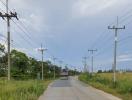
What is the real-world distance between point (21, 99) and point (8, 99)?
3654 millimetres

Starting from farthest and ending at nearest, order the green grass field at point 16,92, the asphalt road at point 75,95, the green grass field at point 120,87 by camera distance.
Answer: the green grass field at point 120,87 < the asphalt road at point 75,95 < the green grass field at point 16,92

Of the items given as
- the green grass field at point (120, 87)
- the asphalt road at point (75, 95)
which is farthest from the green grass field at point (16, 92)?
the green grass field at point (120, 87)

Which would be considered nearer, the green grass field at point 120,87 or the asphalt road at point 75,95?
the asphalt road at point 75,95

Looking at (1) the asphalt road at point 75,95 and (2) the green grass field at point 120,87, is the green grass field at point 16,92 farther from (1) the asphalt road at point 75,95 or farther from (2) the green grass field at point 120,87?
(2) the green grass field at point 120,87

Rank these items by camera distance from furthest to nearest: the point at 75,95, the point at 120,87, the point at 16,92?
the point at 120,87
the point at 75,95
the point at 16,92

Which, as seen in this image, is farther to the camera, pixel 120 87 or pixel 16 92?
pixel 120 87

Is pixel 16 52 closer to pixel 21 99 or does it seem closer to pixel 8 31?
pixel 8 31

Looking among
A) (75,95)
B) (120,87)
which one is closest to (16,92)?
(75,95)

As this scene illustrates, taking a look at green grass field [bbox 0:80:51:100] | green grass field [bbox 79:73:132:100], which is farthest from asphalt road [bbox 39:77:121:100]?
green grass field [bbox 79:73:132:100]

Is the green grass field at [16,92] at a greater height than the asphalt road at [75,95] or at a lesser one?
greater

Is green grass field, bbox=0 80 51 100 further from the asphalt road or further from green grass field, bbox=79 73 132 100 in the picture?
green grass field, bbox=79 73 132 100

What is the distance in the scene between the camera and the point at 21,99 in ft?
80.3

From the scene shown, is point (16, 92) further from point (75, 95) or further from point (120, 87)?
point (120, 87)

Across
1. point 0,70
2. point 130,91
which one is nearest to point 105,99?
point 130,91
